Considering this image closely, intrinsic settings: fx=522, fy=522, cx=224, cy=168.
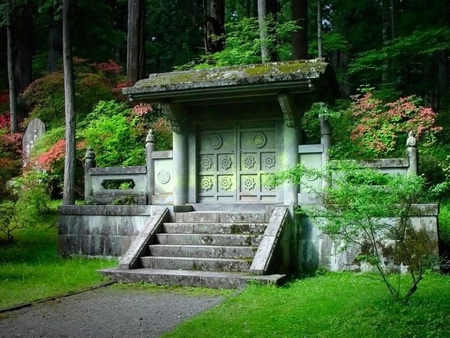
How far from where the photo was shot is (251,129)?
11742 millimetres

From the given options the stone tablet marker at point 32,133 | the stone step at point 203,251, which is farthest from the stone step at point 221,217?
the stone tablet marker at point 32,133

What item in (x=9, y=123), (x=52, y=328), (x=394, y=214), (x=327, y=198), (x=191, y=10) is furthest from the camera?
(x=191, y=10)

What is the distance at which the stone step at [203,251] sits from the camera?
9768 mm

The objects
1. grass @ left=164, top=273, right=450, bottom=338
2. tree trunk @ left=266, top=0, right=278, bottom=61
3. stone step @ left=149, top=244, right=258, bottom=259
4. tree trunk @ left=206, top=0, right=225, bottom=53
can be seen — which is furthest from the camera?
tree trunk @ left=206, top=0, right=225, bottom=53

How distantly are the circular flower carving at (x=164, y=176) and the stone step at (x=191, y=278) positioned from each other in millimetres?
2784

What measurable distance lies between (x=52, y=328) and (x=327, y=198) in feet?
18.1

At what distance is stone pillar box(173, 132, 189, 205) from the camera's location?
11836mm

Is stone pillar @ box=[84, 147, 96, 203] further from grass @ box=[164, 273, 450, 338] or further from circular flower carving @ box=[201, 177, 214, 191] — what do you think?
grass @ box=[164, 273, 450, 338]

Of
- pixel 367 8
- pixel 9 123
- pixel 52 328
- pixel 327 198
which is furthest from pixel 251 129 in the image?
pixel 367 8

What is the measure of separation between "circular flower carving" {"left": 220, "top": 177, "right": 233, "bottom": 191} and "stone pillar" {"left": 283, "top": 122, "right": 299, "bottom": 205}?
1499 mm

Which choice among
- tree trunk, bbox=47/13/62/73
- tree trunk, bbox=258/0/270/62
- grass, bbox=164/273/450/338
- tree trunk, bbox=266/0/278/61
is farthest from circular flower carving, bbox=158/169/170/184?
tree trunk, bbox=47/13/62/73

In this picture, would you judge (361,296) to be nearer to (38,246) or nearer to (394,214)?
(394,214)

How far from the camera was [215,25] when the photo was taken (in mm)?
17859

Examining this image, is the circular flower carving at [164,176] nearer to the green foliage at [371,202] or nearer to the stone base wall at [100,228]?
the stone base wall at [100,228]
